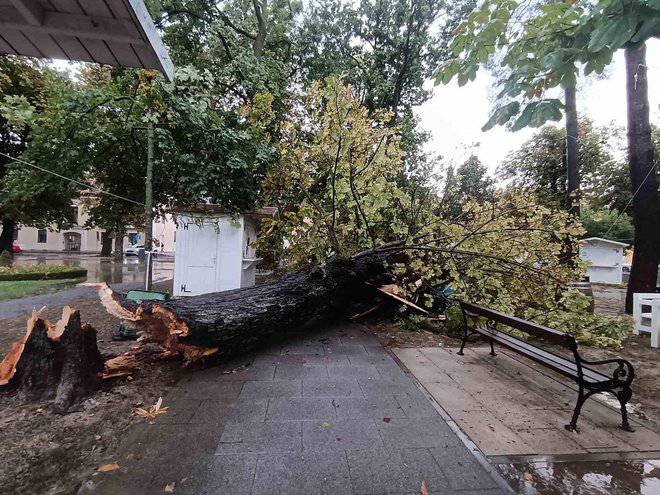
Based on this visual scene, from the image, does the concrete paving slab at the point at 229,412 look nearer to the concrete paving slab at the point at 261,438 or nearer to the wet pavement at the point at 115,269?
the concrete paving slab at the point at 261,438

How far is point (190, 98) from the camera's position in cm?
661

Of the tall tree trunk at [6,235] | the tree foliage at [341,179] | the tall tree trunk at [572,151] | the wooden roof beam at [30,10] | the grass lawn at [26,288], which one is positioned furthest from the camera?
the tall tree trunk at [6,235]

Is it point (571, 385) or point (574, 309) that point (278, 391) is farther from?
point (574, 309)

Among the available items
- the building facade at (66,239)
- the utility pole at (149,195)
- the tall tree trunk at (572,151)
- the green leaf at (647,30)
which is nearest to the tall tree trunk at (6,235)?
the building facade at (66,239)

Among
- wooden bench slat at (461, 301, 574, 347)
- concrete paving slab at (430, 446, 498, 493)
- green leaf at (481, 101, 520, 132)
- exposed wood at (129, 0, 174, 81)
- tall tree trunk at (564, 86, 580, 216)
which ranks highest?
tall tree trunk at (564, 86, 580, 216)

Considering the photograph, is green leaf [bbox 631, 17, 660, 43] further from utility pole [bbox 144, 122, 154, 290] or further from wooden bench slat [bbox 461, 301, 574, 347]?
utility pole [bbox 144, 122, 154, 290]

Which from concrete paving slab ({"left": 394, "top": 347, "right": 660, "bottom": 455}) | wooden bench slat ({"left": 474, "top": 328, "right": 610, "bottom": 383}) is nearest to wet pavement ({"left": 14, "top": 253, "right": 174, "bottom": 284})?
concrete paving slab ({"left": 394, "top": 347, "right": 660, "bottom": 455})

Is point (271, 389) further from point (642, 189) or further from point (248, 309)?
point (642, 189)

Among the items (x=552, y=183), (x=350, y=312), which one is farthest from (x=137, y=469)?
(x=552, y=183)

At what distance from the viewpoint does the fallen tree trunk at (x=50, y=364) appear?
295 centimetres

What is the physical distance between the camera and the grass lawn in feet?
27.6

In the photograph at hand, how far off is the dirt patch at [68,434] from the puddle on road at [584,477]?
293 centimetres

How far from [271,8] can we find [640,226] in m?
13.8

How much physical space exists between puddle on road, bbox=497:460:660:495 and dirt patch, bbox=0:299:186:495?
2.93 m
